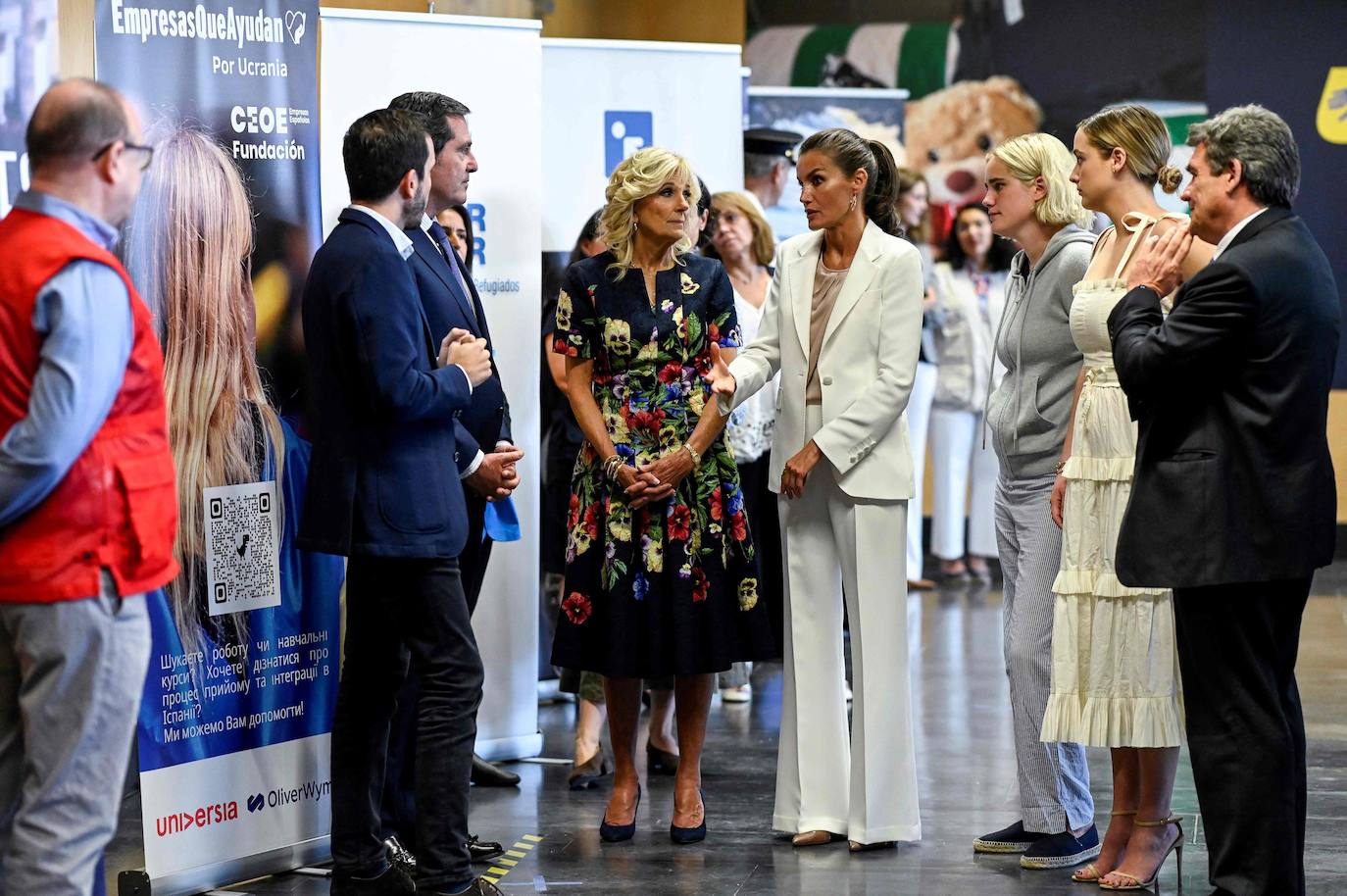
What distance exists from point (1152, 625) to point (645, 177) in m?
1.67

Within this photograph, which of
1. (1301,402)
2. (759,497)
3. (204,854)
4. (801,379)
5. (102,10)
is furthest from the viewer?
(759,497)

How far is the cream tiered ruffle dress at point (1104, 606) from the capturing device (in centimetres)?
350

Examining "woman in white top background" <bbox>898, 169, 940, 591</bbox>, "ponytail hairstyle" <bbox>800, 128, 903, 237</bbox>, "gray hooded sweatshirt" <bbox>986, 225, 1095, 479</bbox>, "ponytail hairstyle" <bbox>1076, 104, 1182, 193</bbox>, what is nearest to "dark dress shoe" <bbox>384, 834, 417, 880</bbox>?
"gray hooded sweatshirt" <bbox>986, 225, 1095, 479</bbox>

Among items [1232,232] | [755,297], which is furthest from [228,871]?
[755,297]

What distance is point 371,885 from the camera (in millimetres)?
3529

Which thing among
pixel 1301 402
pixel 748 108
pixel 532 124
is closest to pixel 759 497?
pixel 532 124

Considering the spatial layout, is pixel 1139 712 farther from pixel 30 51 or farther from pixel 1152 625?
pixel 30 51

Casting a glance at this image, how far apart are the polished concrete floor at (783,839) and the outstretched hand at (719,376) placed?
45.5 inches

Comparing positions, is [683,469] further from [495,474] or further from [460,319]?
[460,319]

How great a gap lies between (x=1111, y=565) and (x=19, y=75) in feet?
8.15

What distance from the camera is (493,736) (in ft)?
16.4

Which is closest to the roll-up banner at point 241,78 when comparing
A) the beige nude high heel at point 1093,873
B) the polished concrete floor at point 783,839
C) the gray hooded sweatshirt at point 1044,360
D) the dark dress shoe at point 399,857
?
the dark dress shoe at point 399,857

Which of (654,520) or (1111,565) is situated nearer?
(1111,565)

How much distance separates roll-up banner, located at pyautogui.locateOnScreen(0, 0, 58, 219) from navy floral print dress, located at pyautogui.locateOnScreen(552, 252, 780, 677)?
1.45 m
